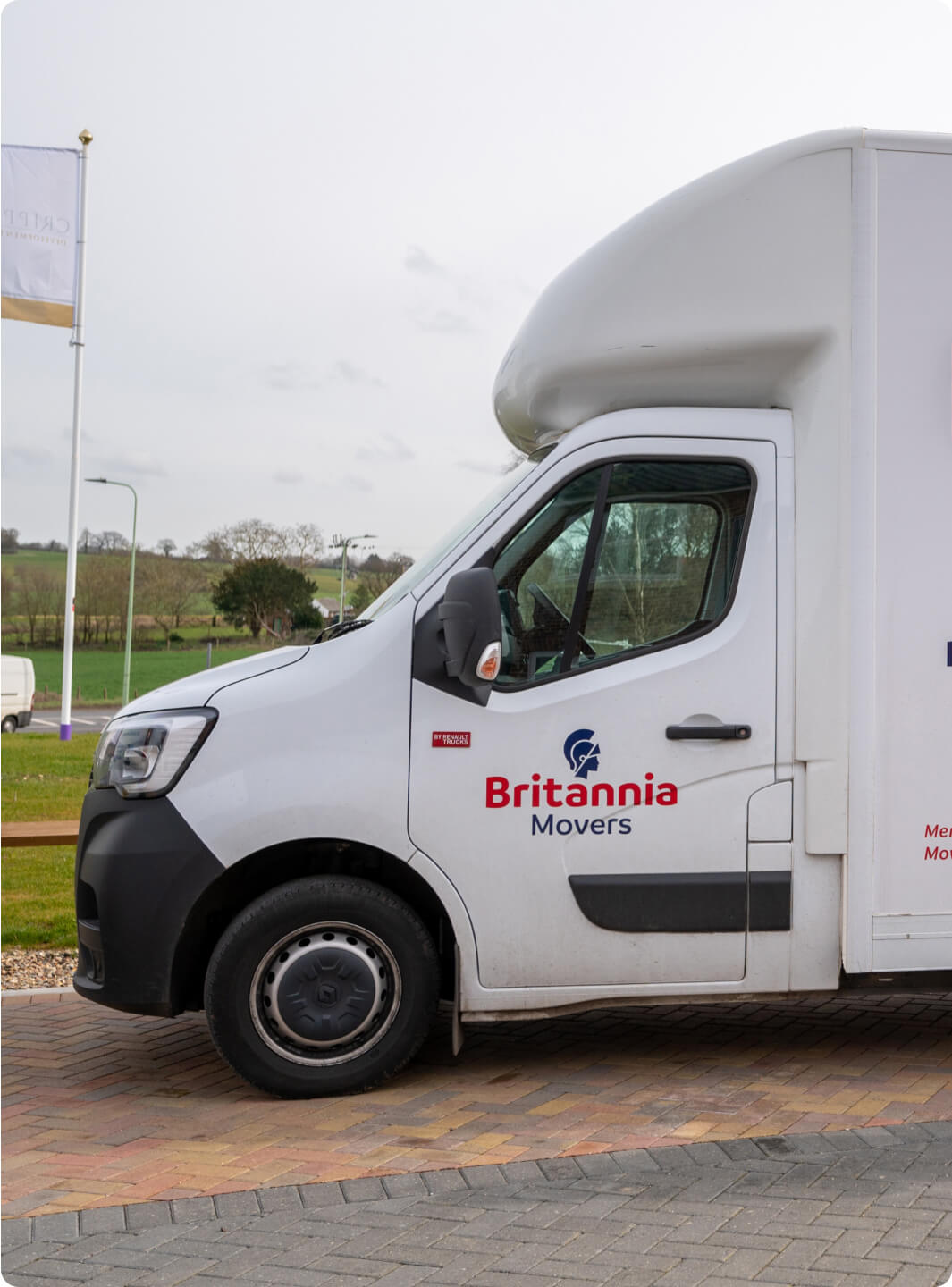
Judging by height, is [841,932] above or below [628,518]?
below

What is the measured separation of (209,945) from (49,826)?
4007mm

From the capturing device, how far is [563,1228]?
12.7ft

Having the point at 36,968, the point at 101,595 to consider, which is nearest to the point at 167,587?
the point at 101,595

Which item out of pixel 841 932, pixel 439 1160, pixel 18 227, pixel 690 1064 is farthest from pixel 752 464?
pixel 18 227

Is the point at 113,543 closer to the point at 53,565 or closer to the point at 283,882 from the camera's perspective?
the point at 53,565

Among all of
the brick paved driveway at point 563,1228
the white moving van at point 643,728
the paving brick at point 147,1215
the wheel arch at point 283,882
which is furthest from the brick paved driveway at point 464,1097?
the wheel arch at point 283,882

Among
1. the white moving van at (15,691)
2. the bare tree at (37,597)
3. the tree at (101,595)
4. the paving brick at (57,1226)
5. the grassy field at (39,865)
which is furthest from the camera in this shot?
the tree at (101,595)

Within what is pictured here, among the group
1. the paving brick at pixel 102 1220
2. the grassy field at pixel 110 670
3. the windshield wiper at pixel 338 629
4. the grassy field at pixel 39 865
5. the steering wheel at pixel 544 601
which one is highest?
the grassy field at pixel 110 670

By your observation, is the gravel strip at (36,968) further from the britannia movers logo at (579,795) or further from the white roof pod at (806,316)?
the white roof pod at (806,316)

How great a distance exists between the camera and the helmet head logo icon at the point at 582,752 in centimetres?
510

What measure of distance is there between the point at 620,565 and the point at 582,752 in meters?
0.70

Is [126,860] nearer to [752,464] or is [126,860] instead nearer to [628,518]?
[628,518]

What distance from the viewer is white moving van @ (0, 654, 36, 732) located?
1645 inches

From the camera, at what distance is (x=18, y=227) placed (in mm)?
25984
